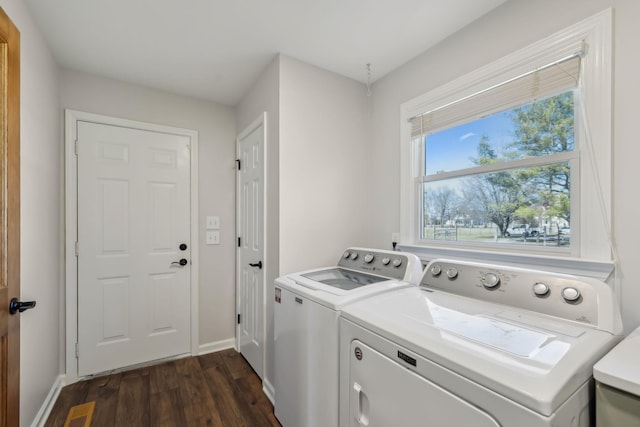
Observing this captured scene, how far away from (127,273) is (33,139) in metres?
1.18

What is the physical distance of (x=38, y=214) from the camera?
1.66 metres

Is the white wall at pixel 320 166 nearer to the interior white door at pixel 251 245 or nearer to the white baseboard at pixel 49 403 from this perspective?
the interior white door at pixel 251 245

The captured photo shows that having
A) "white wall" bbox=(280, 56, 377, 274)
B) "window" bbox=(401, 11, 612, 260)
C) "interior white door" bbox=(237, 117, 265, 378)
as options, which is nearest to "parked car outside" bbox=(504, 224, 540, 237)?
"window" bbox=(401, 11, 612, 260)

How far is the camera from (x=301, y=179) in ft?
6.49

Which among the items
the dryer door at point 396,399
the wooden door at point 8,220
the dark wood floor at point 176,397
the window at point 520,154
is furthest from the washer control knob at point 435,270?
Result: the wooden door at point 8,220

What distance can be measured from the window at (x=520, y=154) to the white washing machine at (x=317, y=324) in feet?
1.40

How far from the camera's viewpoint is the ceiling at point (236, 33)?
4.95 feet

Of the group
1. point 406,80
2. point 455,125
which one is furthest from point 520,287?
point 406,80

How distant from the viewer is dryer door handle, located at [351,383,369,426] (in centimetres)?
106

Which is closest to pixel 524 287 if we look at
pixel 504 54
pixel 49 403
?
pixel 504 54

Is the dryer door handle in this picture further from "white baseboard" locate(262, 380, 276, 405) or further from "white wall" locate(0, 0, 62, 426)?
"white wall" locate(0, 0, 62, 426)

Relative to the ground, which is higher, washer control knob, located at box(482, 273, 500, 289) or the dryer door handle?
washer control knob, located at box(482, 273, 500, 289)

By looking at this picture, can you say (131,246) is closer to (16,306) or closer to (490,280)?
(16,306)

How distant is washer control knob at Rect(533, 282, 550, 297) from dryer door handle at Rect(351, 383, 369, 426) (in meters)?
0.79
